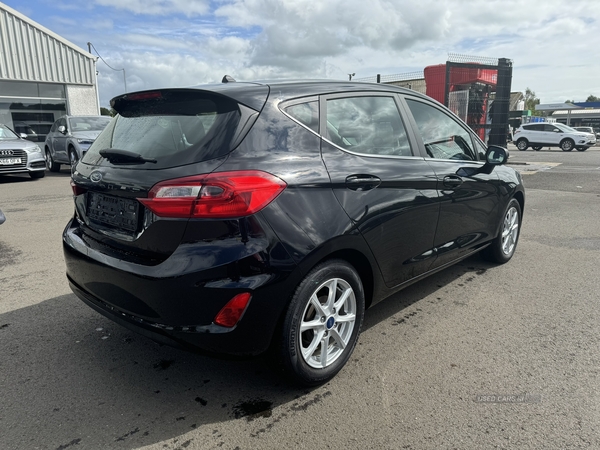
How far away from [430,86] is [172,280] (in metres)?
18.2

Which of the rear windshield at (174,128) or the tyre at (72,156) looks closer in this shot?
the rear windshield at (174,128)

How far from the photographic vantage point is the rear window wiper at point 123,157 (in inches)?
97.0

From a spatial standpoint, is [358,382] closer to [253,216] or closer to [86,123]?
[253,216]

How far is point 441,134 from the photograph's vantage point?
379 centimetres

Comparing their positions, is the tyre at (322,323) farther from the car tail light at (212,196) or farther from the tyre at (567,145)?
the tyre at (567,145)

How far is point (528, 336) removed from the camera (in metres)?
3.27

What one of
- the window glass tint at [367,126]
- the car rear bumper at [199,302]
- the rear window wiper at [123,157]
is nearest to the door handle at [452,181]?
the window glass tint at [367,126]

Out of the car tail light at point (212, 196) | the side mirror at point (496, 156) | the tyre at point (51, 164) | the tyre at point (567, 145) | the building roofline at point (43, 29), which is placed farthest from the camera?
the tyre at point (567, 145)

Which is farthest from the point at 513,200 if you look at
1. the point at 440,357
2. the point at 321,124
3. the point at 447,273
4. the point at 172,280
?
the point at 172,280

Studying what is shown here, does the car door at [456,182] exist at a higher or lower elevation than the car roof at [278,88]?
lower

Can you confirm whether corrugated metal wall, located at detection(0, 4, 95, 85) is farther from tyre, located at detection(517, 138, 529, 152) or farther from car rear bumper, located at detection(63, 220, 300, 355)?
tyre, located at detection(517, 138, 529, 152)

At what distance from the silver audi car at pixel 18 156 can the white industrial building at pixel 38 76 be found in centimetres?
790

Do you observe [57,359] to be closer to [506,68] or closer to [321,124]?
[321,124]

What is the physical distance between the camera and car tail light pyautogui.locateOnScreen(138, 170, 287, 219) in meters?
2.19
